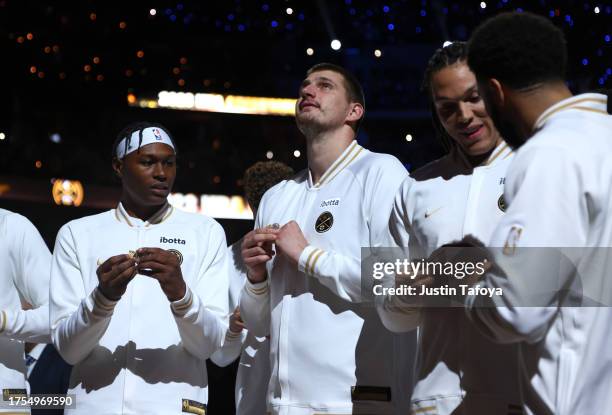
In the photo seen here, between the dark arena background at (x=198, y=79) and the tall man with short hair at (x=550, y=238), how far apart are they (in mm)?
9685

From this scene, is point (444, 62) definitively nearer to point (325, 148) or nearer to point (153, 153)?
point (325, 148)

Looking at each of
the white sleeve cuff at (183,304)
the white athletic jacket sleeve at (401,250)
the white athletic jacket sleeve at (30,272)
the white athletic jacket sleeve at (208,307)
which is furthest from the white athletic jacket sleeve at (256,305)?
the white athletic jacket sleeve at (30,272)

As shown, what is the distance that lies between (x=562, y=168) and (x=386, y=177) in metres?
1.30

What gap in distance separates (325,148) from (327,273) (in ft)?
2.08

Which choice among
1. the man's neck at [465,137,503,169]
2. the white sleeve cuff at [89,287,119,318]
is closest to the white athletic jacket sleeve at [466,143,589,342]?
the man's neck at [465,137,503,169]

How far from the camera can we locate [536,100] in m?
2.05

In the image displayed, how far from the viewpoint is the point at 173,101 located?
16219mm

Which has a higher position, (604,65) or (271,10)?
(271,10)

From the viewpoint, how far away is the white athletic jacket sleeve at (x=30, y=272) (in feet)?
11.7

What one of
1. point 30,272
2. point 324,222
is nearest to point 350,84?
point 324,222

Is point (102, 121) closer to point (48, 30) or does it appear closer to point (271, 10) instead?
point (48, 30)

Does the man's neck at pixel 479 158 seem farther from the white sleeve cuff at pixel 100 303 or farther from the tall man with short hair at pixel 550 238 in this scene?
the white sleeve cuff at pixel 100 303

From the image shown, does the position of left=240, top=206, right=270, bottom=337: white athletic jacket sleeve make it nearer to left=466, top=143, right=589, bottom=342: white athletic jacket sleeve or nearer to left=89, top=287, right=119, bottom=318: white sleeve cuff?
left=89, top=287, right=119, bottom=318: white sleeve cuff

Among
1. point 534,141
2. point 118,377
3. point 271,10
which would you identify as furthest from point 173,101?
point 534,141
